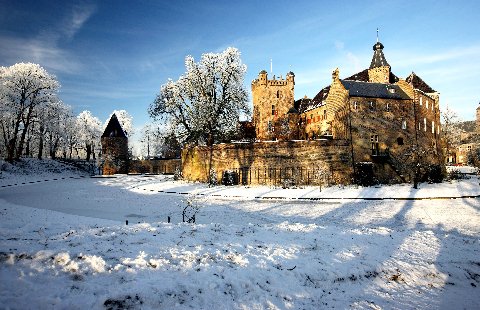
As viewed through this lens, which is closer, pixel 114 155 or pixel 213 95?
pixel 213 95

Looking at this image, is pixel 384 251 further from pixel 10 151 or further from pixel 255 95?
pixel 10 151

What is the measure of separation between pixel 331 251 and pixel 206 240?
3333mm

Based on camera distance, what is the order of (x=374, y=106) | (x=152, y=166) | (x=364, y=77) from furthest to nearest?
(x=152, y=166) → (x=364, y=77) → (x=374, y=106)

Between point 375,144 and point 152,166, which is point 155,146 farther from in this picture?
point 375,144

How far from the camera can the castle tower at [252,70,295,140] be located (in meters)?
45.2

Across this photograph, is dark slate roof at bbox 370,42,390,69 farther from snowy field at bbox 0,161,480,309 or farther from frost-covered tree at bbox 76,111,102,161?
frost-covered tree at bbox 76,111,102,161

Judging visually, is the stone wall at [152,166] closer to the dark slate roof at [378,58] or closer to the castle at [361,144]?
the castle at [361,144]

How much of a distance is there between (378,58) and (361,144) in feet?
53.7

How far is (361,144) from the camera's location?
2967cm

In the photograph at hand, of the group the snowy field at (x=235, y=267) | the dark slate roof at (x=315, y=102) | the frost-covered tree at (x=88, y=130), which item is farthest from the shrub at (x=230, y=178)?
the frost-covered tree at (x=88, y=130)

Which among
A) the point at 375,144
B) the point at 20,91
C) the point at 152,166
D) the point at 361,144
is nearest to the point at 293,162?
the point at 361,144

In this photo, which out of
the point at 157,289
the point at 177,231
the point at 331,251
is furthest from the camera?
the point at 177,231

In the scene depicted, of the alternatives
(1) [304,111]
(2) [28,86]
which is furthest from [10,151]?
(1) [304,111]

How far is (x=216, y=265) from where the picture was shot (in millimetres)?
6426
